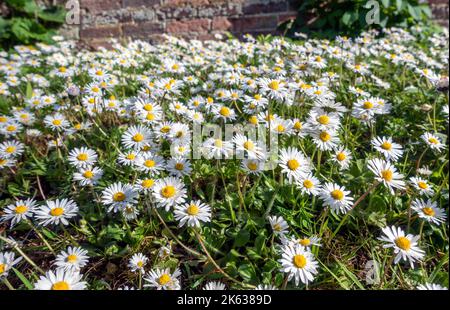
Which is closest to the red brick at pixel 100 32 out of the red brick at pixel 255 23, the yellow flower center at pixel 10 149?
the red brick at pixel 255 23

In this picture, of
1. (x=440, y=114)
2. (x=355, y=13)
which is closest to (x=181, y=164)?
(x=440, y=114)

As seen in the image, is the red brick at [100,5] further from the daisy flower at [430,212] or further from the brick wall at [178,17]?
the daisy flower at [430,212]

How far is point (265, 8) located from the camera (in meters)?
4.46

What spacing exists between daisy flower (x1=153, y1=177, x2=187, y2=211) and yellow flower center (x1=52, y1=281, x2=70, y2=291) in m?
0.41

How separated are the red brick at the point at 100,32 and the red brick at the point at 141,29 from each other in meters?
0.13

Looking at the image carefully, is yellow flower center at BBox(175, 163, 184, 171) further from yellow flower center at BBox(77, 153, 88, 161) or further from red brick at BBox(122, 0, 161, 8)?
red brick at BBox(122, 0, 161, 8)

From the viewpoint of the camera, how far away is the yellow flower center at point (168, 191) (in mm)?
1312

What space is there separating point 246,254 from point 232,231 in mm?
118

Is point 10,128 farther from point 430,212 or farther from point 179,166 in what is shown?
point 430,212

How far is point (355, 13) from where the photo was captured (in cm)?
393

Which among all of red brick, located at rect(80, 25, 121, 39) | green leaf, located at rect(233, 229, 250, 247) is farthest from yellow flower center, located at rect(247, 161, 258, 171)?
red brick, located at rect(80, 25, 121, 39)

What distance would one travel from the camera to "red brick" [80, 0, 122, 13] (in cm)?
480

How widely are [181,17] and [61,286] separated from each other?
14.1ft

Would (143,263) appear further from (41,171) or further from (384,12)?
(384,12)
